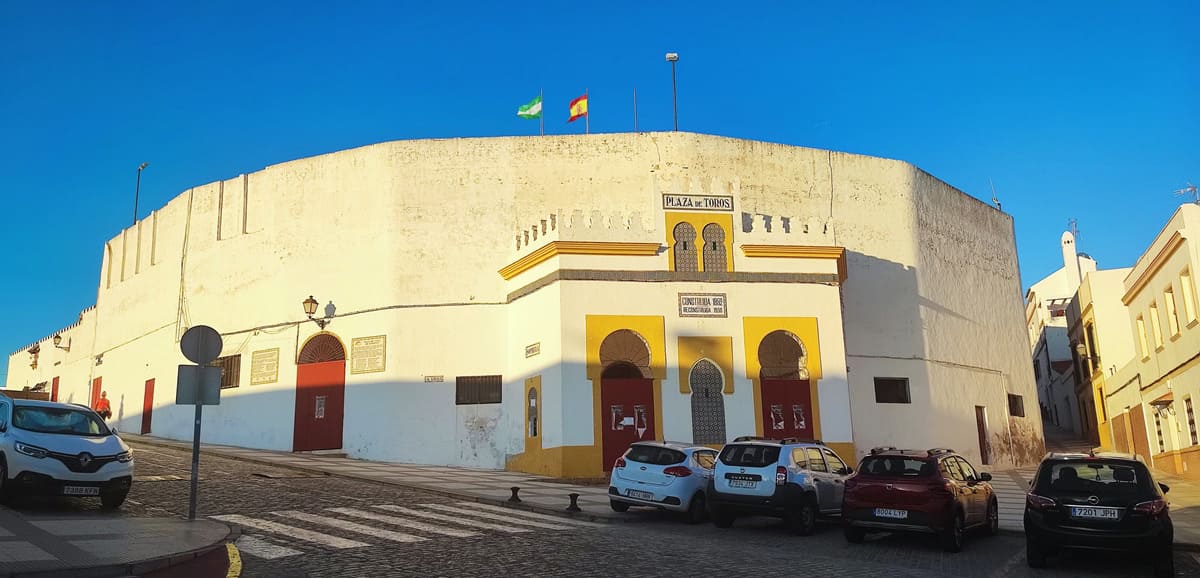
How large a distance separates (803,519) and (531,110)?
66.2 ft

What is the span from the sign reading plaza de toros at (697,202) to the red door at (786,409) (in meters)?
4.65

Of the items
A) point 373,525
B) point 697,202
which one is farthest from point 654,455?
point 697,202

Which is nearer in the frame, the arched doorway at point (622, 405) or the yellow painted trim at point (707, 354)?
the arched doorway at point (622, 405)

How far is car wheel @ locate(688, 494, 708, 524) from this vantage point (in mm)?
14914

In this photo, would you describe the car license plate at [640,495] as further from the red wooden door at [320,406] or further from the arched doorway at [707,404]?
the red wooden door at [320,406]

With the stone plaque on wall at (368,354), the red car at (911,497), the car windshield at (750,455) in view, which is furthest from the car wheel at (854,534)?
the stone plaque on wall at (368,354)

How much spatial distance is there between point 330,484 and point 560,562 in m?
9.39

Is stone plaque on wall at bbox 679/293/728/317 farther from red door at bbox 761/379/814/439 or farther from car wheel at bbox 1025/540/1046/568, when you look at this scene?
car wheel at bbox 1025/540/1046/568

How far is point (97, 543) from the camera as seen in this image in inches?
389

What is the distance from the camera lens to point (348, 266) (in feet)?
93.4

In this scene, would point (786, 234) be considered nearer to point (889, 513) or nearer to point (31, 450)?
point (889, 513)

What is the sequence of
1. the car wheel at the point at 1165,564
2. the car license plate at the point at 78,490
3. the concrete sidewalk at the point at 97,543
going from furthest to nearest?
the car license plate at the point at 78,490, the car wheel at the point at 1165,564, the concrete sidewalk at the point at 97,543

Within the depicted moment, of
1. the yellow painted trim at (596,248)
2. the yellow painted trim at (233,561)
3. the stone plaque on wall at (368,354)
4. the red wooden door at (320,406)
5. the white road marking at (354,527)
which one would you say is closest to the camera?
the yellow painted trim at (233,561)

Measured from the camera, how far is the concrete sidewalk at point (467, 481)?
628 inches
